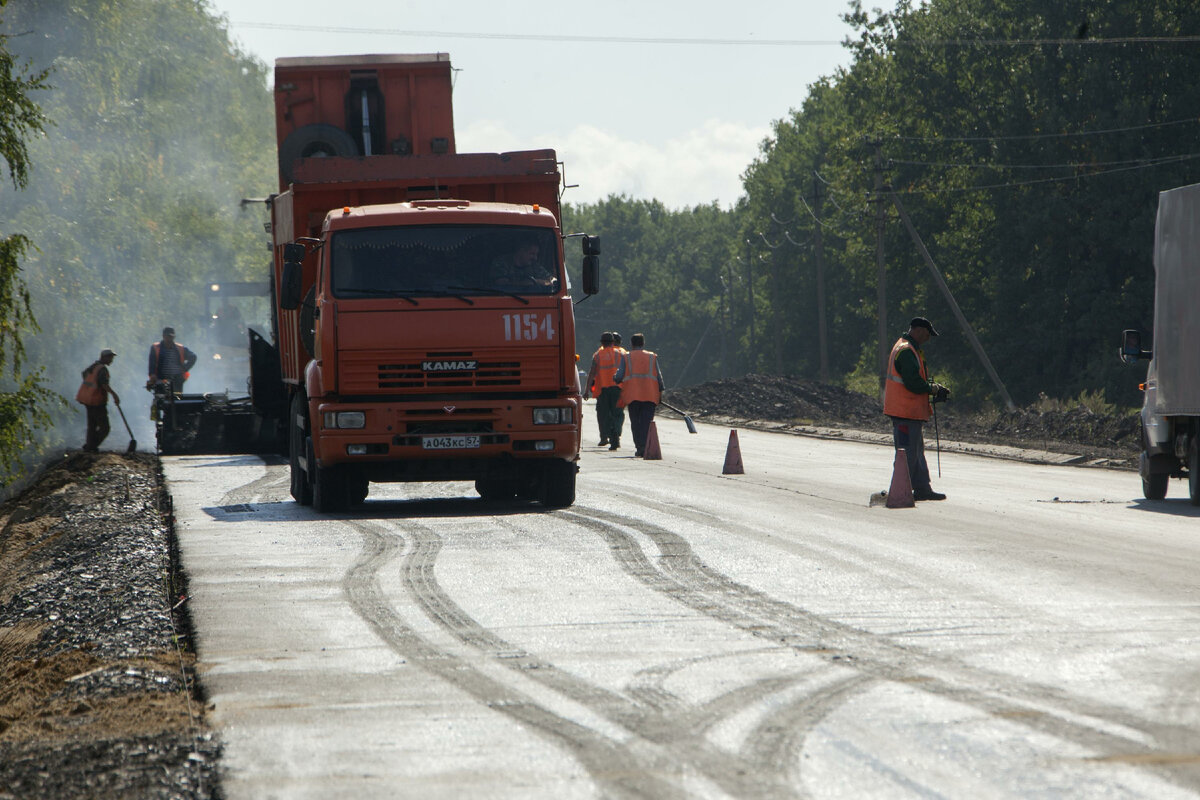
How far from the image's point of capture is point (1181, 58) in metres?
45.0

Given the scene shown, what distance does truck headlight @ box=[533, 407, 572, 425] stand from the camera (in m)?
12.7

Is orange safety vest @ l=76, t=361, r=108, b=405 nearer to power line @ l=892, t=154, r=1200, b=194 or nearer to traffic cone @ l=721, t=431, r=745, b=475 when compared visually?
traffic cone @ l=721, t=431, r=745, b=475

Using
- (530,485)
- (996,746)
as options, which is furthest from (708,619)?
(530,485)

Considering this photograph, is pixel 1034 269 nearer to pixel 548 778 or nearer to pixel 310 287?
pixel 310 287

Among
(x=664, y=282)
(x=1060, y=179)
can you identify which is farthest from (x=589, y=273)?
(x=664, y=282)

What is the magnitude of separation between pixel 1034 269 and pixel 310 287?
130 feet

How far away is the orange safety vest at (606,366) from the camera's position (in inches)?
906

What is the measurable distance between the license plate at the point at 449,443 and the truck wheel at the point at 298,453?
5.43 ft

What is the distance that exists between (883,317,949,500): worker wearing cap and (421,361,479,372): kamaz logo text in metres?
4.09

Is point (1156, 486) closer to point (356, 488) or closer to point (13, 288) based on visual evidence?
point (356, 488)

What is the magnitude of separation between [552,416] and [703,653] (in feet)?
21.1

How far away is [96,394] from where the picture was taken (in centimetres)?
2294

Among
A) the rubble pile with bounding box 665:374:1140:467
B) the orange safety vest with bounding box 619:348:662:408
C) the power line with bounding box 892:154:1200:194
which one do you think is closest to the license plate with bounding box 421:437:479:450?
the orange safety vest with bounding box 619:348:662:408

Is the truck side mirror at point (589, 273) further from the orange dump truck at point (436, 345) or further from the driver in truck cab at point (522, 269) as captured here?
the driver in truck cab at point (522, 269)
